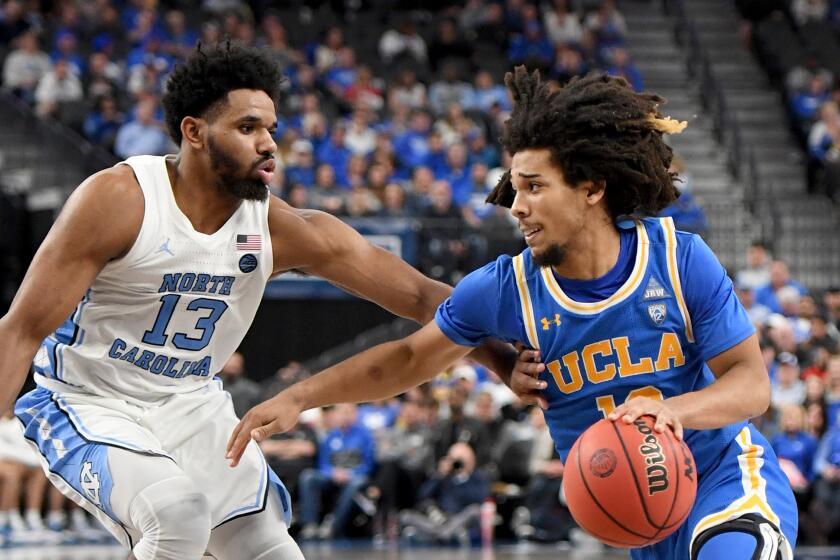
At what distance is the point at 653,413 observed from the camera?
13.4 feet

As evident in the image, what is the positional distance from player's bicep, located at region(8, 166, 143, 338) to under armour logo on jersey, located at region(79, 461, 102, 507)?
0.48 meters

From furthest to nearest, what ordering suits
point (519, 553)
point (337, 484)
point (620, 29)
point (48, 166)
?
point (620, 29) < point (48, 166) < point (337, 484) < point (519, 553)

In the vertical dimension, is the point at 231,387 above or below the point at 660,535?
above

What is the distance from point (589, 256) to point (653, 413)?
26.0 inches

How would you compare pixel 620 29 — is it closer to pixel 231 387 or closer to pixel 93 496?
pixel 231 387

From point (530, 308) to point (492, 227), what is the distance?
10.4m

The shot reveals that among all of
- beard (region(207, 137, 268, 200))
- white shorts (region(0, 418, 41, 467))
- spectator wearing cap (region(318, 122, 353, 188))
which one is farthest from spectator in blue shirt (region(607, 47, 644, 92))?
beard (region(207, 137, 268, 200))

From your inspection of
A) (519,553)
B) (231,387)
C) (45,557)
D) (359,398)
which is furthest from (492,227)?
(359,398)

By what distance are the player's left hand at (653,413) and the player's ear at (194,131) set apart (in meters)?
1.91

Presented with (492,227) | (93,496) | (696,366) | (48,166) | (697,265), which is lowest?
(93,496)

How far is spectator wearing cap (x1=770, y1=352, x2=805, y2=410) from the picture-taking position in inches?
477

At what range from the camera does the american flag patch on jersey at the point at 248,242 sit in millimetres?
5094

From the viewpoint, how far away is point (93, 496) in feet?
15.6

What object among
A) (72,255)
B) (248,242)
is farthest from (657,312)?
(72,255)
